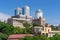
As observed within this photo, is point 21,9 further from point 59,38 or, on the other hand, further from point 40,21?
point 59,38

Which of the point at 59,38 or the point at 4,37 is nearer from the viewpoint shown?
the point at 59,38

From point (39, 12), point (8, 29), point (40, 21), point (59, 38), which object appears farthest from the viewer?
point (39, 12)

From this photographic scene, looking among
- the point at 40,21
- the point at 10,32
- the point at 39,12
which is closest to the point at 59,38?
the point at 10,32

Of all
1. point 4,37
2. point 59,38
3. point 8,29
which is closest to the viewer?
point 59,38

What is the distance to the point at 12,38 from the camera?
82.0ft

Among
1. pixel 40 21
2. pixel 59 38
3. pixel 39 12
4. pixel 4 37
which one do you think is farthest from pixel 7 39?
pixel 39 12

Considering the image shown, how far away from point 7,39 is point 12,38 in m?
0.67

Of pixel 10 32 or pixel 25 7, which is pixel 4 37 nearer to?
pixel 10 32

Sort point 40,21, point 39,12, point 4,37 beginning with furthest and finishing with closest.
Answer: point 39,12
point 40,21
point 4,37

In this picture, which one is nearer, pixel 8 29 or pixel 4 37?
A: pixel 4 37

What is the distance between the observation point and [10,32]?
2956cm

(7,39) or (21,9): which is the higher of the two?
(21,9)

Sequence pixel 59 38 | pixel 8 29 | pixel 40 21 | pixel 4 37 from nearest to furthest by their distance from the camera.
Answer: pixel 59 38 < pixel 4 37 < pixel 8 29 < pixel 40 21

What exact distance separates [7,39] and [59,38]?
469 cm
